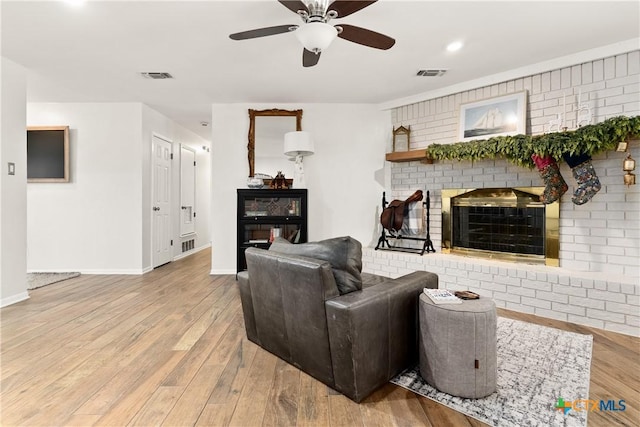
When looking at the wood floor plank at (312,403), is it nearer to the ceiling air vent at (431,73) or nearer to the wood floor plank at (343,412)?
the wood floor plank at (343,412)

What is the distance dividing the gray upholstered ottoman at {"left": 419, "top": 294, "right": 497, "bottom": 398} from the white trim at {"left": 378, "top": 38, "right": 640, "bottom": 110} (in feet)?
9.58

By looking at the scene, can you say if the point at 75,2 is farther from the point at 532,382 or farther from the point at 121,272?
the point at 532,382

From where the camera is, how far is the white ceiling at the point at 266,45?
2402 mm

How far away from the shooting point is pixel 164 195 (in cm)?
545

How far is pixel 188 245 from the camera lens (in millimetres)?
6562

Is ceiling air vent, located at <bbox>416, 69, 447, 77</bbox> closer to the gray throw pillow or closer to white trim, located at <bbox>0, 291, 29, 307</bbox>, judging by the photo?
the gray throw pillow

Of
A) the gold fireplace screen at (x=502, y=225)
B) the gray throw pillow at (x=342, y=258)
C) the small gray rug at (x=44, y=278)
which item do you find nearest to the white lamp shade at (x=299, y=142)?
the gold fireplace screen at (x=502, y=225)

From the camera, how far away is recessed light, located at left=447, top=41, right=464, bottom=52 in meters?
2.90

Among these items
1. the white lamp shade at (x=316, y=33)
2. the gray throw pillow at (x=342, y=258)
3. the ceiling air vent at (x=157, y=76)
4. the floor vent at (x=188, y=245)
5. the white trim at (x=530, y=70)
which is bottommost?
the floor vent at (x=188, y=245)

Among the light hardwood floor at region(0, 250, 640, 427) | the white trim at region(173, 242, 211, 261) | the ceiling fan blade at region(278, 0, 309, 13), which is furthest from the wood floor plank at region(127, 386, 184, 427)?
the white trim at region(173, 242, 211, 261)

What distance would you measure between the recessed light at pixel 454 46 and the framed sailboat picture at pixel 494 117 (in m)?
0.99

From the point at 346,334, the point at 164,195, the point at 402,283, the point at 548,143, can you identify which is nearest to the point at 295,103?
the point at 164,195

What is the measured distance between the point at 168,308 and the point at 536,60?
4.59m

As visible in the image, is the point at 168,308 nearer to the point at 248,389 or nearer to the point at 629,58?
the point at 248,389
